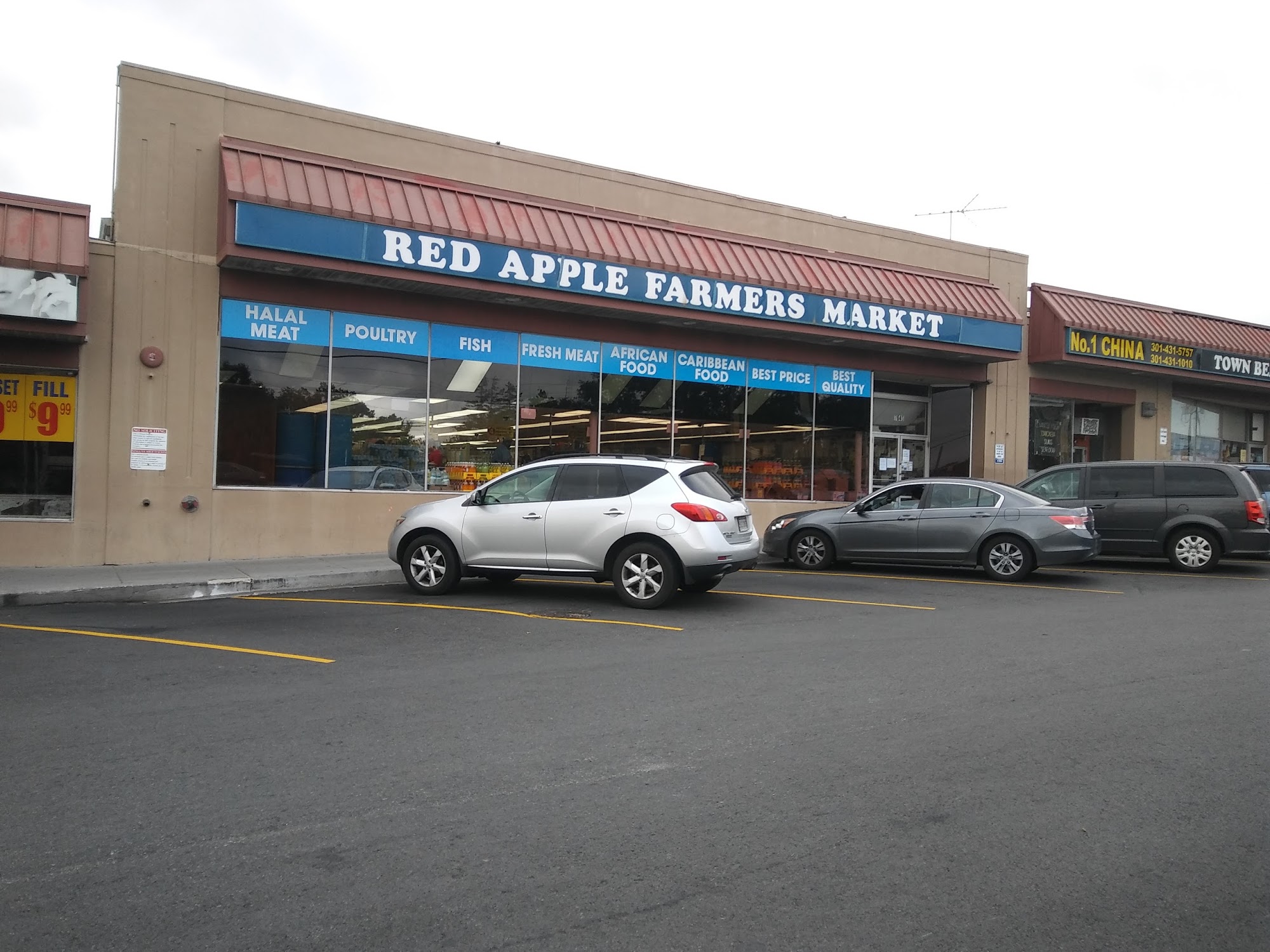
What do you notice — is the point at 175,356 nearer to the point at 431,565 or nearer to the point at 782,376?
the point at 431,565

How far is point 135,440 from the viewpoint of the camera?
47.5 ft

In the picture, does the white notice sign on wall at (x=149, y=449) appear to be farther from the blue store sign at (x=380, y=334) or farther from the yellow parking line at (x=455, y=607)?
the yellow parking line at (x=455, y=607)

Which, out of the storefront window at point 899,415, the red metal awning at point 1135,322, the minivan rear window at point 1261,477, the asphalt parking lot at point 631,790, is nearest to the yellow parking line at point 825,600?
the asphalt parking lot at point 631,790

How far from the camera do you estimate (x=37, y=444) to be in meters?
14.1

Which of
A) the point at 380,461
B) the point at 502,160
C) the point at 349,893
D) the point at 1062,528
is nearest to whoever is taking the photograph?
the point at 349,893

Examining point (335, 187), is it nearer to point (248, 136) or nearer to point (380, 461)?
point (248, 136)

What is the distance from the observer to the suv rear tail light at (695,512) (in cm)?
1110

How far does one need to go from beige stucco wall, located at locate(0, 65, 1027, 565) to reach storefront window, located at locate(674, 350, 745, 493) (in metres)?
5.55

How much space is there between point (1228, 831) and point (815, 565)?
35.9 feet

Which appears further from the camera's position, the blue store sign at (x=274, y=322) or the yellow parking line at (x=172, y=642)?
the blue store sign at (x=274, y=322)

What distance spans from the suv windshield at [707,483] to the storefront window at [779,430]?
7628 millimetres

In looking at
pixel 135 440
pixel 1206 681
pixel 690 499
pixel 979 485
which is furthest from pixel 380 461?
pixel 1206 681

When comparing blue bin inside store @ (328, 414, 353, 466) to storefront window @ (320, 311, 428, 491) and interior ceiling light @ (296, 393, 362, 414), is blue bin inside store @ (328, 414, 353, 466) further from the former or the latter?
interior ceiling light @ (296, 393, 362, 414)

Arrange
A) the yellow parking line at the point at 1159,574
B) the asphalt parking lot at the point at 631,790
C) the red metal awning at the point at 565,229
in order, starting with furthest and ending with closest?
1. the yellow parking line at the point at 1159,574
2. the red metal awning at the point at 565,229
3. the asphalt parking lot at the point at 631,790
